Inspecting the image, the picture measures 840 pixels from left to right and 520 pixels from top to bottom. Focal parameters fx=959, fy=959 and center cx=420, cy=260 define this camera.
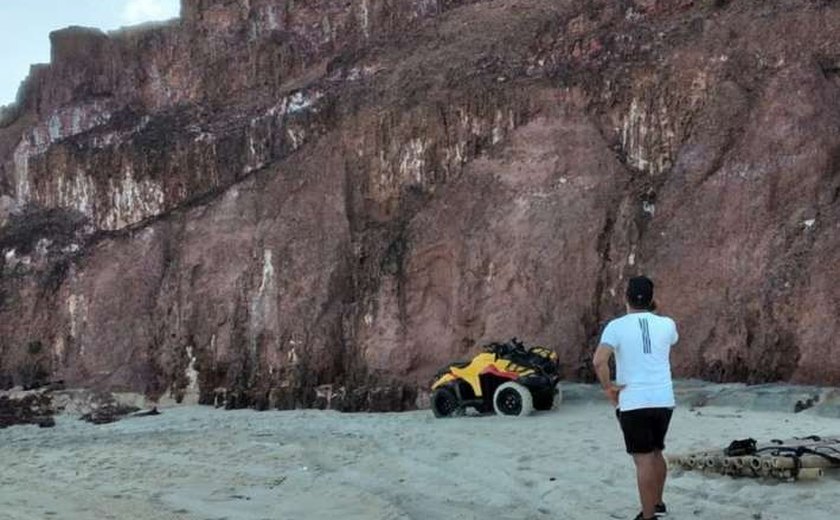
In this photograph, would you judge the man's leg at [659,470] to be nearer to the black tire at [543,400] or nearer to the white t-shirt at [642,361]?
the white t-shirt at [642,361]

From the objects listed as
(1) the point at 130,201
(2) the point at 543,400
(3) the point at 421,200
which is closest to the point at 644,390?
(2) the point at 543,400

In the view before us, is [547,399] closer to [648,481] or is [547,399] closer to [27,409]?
[648,481]

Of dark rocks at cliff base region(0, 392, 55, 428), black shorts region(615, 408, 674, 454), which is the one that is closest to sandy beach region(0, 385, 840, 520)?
black shorts region(615, 408, 674, 454)

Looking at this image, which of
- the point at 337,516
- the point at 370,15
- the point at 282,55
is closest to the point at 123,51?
the point at 282,55

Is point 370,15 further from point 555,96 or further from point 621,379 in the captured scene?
point 621,379

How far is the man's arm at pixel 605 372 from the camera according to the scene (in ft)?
22.0

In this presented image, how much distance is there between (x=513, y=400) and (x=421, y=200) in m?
9.44

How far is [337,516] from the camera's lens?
7.97m

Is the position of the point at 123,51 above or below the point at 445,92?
above

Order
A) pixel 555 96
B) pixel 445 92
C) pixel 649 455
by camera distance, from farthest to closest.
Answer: pixel 445 92 → pixel 555 96 → pixel 649 455

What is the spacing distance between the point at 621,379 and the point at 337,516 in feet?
9.09

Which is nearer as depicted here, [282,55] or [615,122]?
[615,122]

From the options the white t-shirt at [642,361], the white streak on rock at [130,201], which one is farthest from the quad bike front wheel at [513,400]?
the white streak on rock at [130,201]

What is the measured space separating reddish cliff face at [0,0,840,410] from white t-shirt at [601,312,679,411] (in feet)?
33.5
